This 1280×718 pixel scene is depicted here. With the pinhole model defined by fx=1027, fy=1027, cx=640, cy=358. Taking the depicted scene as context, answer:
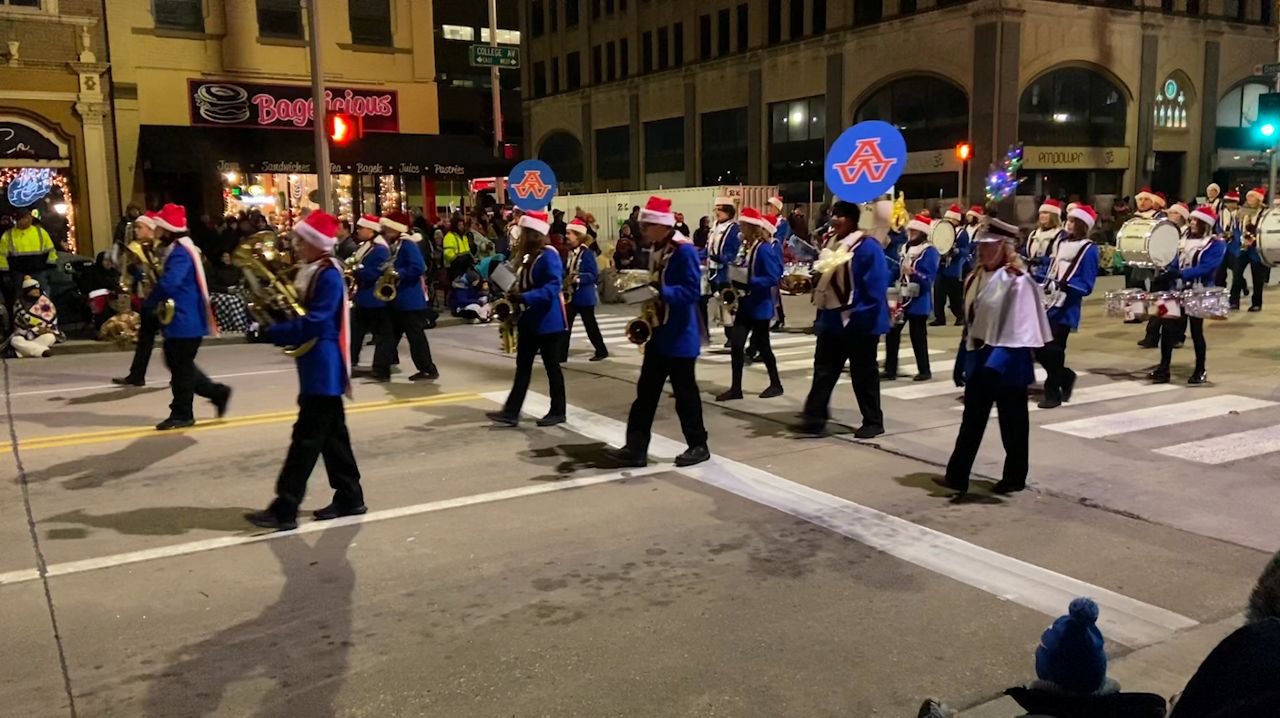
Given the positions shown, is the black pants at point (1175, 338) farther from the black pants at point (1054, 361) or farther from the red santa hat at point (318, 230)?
the red santa hat at point (318, 230)

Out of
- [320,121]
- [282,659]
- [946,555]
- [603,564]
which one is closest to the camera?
[282,659]

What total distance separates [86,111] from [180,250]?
14180 millimetres

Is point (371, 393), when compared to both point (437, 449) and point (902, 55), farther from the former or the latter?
point (902, 55)

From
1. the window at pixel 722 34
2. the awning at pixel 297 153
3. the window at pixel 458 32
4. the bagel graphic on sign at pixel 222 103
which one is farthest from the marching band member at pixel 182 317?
the window at pixel 458 32

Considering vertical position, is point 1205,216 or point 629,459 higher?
point 1205,216

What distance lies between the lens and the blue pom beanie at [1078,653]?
7.63ft

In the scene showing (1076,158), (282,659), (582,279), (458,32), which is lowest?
(282,659)

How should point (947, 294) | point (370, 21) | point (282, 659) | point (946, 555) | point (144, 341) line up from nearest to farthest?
point (282, 659) < point (946, 555) < point (144, 341) < point (947, 294) < point (370, 21)

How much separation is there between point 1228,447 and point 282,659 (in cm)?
728

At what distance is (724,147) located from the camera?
4838cm

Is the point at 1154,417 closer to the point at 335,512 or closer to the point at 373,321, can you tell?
the point at 335,512

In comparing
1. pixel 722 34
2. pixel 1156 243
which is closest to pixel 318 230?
pixel 1156 243

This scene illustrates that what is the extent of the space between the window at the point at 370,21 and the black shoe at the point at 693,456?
20122 mm

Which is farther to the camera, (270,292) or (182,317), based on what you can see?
(182,317)
